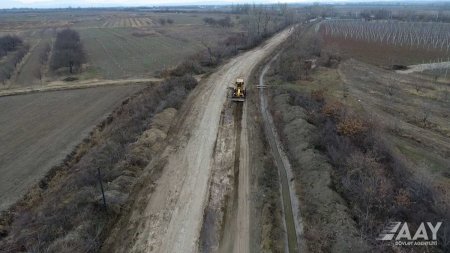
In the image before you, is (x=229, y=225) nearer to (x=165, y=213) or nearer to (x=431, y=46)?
(x=165, y=213)

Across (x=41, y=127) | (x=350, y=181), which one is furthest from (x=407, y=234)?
(x=41, y=127)

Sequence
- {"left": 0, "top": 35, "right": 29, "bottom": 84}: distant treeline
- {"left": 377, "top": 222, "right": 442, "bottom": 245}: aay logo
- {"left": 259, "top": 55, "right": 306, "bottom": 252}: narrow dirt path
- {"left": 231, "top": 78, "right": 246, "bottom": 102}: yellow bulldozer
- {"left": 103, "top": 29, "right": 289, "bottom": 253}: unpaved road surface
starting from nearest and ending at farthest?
{"left": 377, "top": 222, "right": 442, "bottom": 245}: aay logo, {"left": 103, "top": 29, "right": 289, "bottom": 253}: unpaved road surface, {"left": 259, "top": 55, "right": 306, "bottom": 252}: narrow dirt path, {"left": 231, "top": 78, "right": 246, "bottom": 102}: yellow bulldozer, {"left": 0, "top": 35, "right": 29, "bottom": 84}: distant treeline

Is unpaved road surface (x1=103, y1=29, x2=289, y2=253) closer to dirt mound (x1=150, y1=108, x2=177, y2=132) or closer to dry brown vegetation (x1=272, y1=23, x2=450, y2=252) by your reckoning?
dirt mound (x1=150, y1=108, x2=177, y2=132)

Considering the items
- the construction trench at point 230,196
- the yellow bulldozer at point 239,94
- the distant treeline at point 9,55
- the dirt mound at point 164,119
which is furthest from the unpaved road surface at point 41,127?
the distant treeline at point 9,55

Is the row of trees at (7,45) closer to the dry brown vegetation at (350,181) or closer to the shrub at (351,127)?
the dry brown vegetation at (350,181)

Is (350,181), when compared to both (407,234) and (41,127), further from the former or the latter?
(41,127)

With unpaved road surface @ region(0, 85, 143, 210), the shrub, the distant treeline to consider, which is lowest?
unpaved road surface @ region(0, 85, 143, 210)

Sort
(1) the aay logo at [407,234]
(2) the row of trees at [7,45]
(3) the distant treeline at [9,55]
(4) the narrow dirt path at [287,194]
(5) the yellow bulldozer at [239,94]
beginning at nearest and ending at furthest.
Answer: (1) the aay logo at [407,234]
(4) the narrow dirt path at [287,194]
(5) the yellow bulldozer at [239,94]
(3) the distant treeline at [9,55]
(2) the row of trees at [7,45]

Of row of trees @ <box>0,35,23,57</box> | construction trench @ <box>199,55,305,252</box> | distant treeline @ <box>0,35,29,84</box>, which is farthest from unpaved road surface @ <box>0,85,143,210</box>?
row of trees @ <box>0,35,23,57</box>
